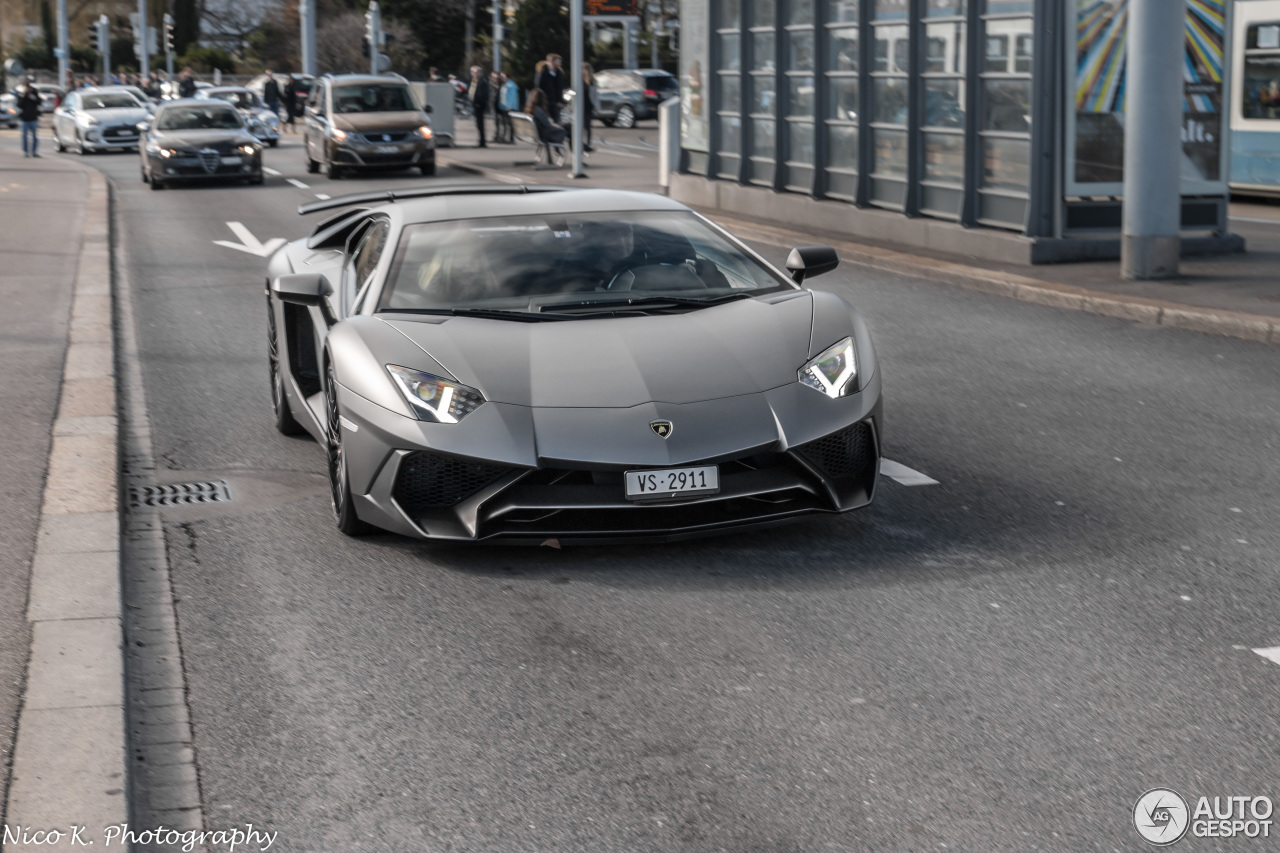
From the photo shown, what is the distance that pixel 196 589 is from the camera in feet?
18.6

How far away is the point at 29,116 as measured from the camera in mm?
37594

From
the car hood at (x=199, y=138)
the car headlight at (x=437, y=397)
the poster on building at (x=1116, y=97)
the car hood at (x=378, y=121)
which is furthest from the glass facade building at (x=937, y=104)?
the car headlight at (x=437, y=397)

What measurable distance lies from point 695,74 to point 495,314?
Answer: 1781 centimetres

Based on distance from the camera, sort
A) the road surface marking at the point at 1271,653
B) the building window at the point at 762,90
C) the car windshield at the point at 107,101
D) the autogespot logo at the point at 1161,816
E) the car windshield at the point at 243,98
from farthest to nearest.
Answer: the car windshield at the point at 243,98
the car windshield at the point at 107,101
the building window at the point at 762,90
the road surface marking at the point at 1271,653
the autogespot logo at the point at 1161,816

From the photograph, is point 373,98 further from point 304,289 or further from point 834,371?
point 834,371

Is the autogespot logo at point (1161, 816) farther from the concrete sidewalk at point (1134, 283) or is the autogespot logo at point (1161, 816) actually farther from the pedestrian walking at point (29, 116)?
the pedestrian walking at point (29, 116)

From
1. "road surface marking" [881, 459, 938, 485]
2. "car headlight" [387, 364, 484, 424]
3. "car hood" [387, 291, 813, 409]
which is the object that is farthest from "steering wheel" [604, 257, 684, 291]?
"road surface marking" [881, 459, 938, 485]

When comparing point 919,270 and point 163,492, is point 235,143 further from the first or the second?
point 163,492

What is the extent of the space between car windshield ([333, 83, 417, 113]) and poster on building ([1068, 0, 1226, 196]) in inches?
699

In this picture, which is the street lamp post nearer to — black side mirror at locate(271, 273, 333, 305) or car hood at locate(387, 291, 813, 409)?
black side mirror at locate(271, 273, 333, 305)

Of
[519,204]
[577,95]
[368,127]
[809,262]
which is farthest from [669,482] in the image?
[368,127]

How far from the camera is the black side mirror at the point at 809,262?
23.0 ft

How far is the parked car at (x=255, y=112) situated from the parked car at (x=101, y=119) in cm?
228

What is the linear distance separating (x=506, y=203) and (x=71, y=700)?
340 centimetres
